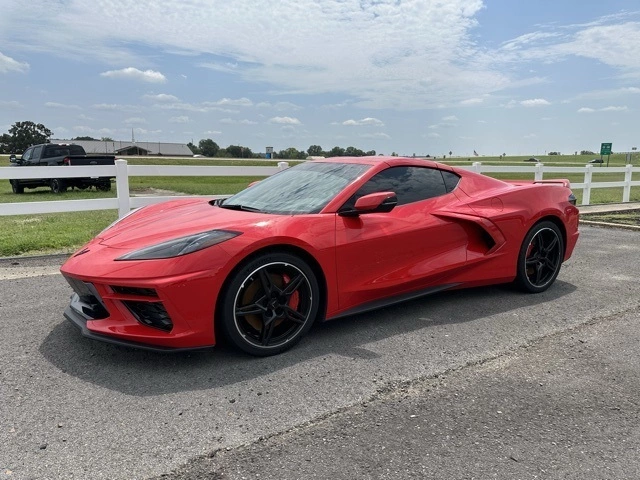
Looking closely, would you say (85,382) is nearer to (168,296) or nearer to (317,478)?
(168,296)

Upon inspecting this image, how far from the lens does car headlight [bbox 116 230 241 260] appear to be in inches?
118

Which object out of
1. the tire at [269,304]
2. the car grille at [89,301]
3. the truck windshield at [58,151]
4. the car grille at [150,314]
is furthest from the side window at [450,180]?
the truck windshield at [58,151]

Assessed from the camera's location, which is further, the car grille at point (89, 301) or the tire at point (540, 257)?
the tire at point (540, 257)

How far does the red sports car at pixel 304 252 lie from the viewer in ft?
9.77

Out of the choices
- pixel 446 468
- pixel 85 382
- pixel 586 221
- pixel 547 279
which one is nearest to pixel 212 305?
pixel 85 382

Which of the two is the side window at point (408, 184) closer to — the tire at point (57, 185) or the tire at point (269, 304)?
the tire at point (269, 304)

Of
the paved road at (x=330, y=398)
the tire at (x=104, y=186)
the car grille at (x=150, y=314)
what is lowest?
the paved road at (x=330, y=398)

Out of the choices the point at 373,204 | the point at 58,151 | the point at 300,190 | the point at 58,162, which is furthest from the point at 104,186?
the point at 373,204

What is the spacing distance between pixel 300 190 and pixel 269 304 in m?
1.14

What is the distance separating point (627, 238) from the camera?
8211mm

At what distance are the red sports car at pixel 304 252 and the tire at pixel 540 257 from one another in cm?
1

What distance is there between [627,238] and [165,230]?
26.1ft

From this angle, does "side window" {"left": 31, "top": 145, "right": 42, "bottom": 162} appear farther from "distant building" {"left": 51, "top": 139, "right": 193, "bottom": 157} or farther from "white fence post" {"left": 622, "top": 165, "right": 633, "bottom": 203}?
"distant building" {"left": 51, "top": 139, "right": 193, "bottom": 157}

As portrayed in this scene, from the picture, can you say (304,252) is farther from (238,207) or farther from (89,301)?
(89,301)
